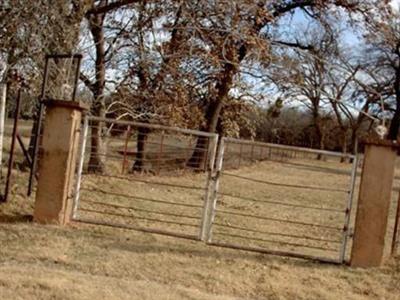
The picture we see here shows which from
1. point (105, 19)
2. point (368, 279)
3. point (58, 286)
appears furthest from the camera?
point (105, 19)

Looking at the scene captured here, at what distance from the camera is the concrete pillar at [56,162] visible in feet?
26.2

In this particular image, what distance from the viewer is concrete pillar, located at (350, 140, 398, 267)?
748cm

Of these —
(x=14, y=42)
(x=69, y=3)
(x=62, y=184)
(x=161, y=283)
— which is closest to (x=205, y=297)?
(x=161, y=283)

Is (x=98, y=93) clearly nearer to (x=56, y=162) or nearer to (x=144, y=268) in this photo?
(x=56, y=162)

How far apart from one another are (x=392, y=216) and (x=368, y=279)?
6.95m

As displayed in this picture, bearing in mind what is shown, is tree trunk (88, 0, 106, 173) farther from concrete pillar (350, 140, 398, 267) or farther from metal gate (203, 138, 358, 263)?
concrete pillar (350, 140, 398, 267)

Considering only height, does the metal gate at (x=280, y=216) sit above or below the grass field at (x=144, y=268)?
above

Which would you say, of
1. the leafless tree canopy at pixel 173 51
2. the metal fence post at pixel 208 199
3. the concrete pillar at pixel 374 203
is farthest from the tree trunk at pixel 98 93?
the concrete pillar at pixel 374 203

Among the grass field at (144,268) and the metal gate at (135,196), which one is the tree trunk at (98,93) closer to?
the metal gate at (135,196)

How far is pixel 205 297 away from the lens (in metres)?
5.82

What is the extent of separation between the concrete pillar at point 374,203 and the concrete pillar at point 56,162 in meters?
3.68

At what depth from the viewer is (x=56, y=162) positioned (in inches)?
316

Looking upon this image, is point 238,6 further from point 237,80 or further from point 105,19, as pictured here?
point 237,80

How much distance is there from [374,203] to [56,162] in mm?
4021
